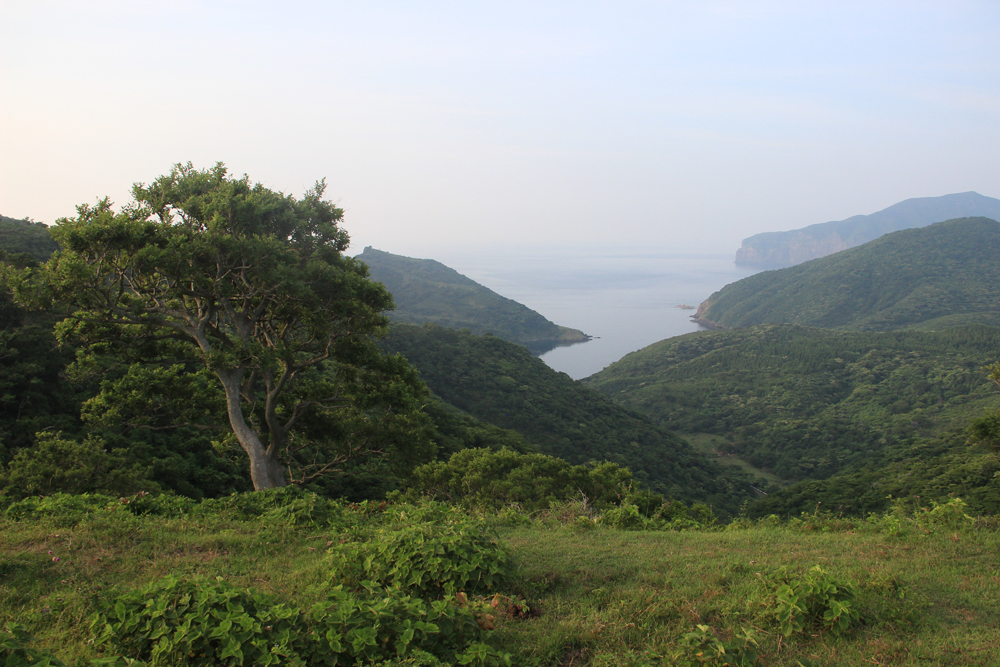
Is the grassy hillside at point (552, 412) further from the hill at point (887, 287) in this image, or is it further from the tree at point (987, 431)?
the hill at point (887, 287)

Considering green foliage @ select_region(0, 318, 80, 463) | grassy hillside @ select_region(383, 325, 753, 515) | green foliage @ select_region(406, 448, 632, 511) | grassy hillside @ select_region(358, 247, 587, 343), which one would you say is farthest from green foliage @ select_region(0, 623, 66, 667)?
grassy hillside @ select_region(358, 247, 587, 343)

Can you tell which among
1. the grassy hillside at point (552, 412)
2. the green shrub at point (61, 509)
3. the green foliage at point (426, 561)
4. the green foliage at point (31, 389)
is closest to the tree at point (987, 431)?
the grassy hillside at point (552, 412)

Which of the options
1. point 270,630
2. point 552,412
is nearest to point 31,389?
point 270,630

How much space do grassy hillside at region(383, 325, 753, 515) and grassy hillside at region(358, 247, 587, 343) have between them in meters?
47.0

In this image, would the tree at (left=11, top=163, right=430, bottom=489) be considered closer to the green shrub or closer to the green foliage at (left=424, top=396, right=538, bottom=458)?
the green shrub

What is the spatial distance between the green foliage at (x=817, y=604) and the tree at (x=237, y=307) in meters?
7.61

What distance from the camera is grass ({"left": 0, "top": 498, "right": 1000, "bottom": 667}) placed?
12.8ft

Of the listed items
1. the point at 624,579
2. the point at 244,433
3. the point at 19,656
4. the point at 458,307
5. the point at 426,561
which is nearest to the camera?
the point at 19,656

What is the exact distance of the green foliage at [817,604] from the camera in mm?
3998

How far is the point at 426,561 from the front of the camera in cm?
458

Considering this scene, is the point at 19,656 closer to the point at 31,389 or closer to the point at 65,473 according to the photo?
the point at 65,473

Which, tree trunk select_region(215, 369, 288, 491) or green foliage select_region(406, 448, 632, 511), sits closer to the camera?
tree trunk select_region(215, 369, 288, 491)

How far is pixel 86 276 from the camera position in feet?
27.3

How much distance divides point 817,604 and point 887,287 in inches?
6200
